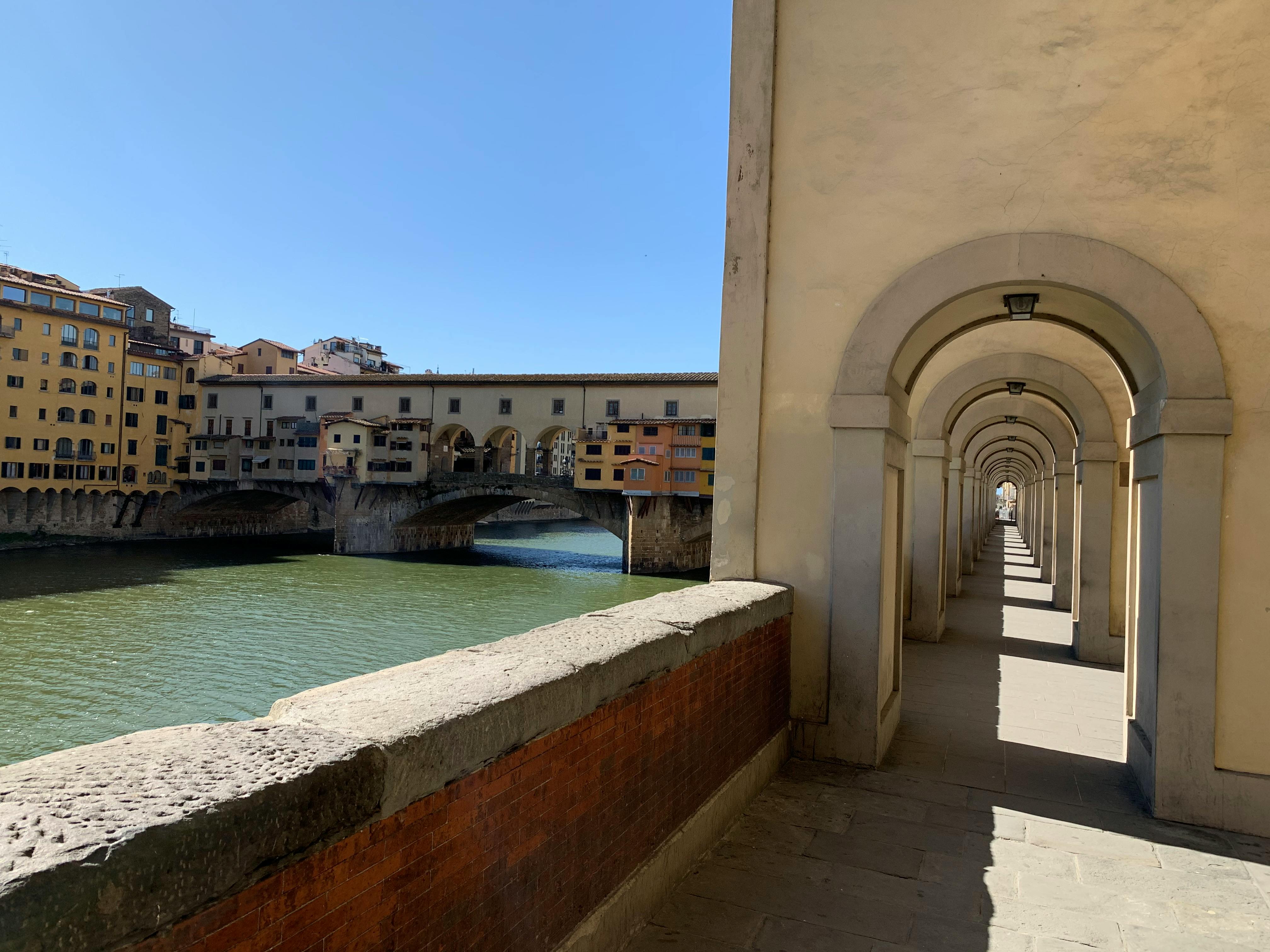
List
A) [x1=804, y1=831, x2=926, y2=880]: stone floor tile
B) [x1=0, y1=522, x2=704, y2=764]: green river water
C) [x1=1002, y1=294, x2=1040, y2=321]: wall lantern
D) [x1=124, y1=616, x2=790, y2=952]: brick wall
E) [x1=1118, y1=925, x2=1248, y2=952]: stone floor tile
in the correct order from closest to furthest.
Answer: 1. [x1=124, y1=616, x2=790, y2=952]: brick wall
2. [x1=1118, y1=925, x2=1248, y2=952]: stone floor tile
3. [x1=804, y1=831, x2=926, y2=880]: stone floor tile
4. [x1=1002, y1=294, x2=1040, y2=321]: wall lantern
5. [x1=0, y1=522, x2=704, y2=764]: green river water

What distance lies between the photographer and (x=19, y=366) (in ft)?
135

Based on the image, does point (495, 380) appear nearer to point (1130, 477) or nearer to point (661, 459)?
point (661, 459)

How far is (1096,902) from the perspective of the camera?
3783mm

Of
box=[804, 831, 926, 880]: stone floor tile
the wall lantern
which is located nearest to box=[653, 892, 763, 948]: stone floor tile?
box=[804, 831, 926, 880]: stone floor tile

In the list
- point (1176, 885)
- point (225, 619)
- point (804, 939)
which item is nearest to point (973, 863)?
point (1176, 885)

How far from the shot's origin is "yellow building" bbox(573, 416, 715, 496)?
3812 cm

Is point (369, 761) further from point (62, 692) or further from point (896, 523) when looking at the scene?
point (62, 692)

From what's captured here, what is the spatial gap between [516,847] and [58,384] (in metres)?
50.1

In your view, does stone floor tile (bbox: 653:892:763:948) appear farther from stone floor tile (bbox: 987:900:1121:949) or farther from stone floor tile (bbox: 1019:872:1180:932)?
stone floor tile (bbox: 1019:872:1180:932)

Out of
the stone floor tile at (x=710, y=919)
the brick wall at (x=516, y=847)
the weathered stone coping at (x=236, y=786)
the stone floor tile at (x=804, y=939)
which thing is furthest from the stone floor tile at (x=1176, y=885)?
the weathered stone coping at (x=236, y=786)

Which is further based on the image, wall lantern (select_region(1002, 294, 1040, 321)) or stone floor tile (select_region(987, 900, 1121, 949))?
wall lantern (select_region(1002, 294, 1040, 321))

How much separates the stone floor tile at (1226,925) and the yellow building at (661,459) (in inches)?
1332

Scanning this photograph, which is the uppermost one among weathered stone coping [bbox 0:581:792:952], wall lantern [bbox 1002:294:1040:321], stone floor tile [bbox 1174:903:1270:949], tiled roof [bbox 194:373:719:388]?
tiled roof [bbox 194:373:719:388]

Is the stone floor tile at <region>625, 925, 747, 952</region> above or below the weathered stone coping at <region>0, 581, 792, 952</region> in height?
below
